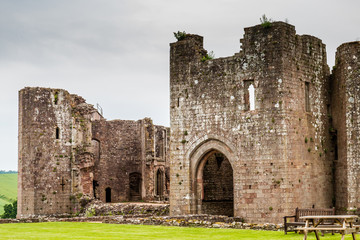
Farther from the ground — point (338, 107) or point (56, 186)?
point (338, 107)

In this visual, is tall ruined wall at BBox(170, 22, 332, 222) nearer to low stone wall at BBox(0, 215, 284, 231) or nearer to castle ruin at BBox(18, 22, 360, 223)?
castle ruin at BBox(18, 22, 360, 223)

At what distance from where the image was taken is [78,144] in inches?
1549

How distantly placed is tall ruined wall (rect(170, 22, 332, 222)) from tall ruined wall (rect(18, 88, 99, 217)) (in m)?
8.32

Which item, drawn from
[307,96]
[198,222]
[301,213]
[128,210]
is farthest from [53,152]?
[301,213]

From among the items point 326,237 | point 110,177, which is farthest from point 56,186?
point 326,237

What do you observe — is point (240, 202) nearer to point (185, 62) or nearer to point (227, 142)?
point (227, 142)

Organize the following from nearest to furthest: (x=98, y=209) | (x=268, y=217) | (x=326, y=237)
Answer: (x=326, y=237) → (x=268, y=217) → (x=98, y=209)

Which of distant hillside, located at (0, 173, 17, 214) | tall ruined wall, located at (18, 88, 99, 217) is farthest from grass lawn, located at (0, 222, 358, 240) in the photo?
distant hillside, located at (0, 173, 17, 214)

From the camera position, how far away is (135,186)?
159ft

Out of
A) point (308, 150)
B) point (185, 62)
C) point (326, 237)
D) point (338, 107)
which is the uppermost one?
point (185, 62)

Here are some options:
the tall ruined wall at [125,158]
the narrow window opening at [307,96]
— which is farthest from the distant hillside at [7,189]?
the narrow window opening at [307,96]

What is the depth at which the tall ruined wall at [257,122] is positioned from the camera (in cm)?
2983

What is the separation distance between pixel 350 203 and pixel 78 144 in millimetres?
16774

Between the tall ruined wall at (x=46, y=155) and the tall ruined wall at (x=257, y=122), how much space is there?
8.32 meters
